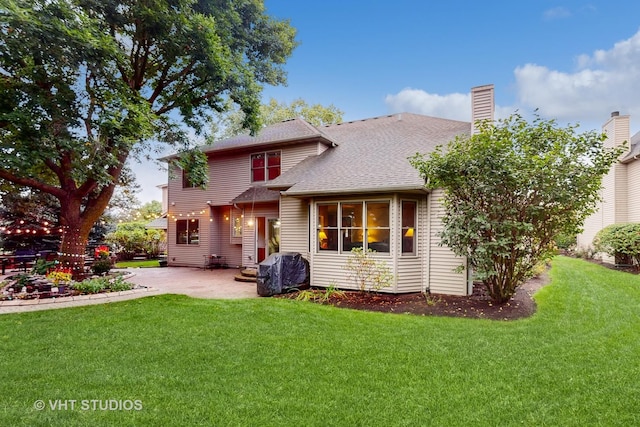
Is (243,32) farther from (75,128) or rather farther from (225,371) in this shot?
(225,371)

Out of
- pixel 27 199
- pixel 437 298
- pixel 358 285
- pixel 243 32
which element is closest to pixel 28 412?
pixel 358 285

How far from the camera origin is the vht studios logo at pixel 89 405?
2857 mm

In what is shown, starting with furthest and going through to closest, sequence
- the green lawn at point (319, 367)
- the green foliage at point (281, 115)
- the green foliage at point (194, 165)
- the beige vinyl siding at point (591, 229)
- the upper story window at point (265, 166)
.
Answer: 1. the green foliage at point (281, 115)
2. the beige vinyl siding at point (591, 229)
3. the upper story window at point (265, 166)
4. the green foliage at point (194, 165)
5. the green lawn at point (319, 367)

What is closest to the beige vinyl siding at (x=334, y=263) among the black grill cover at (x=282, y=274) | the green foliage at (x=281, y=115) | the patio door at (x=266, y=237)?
the black grill cover at (x=282, y=274)

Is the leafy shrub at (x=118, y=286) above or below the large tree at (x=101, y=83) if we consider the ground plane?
below

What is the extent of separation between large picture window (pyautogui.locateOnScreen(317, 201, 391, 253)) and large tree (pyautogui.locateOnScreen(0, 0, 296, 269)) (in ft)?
15.1

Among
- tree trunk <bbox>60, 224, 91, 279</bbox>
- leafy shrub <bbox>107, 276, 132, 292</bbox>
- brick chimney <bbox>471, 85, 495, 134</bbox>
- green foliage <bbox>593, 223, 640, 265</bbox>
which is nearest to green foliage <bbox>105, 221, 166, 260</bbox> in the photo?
tree trunk <bbox>60, 224, 91, 279</bbox>

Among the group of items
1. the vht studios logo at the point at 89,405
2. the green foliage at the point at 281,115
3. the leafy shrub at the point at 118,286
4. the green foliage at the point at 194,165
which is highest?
the green foliage at the point at 281,115

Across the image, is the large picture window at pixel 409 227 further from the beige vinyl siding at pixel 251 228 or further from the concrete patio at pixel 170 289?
the beige vinyl siding at pixel 251 228

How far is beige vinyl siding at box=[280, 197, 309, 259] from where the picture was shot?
10156 mm

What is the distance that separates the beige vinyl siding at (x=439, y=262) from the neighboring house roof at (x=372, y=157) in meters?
1.04

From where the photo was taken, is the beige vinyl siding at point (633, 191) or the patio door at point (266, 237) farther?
the beige vinyl siding at point (633, 191)

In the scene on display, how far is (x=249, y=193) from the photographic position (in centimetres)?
1223

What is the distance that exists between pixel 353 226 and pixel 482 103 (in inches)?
211
